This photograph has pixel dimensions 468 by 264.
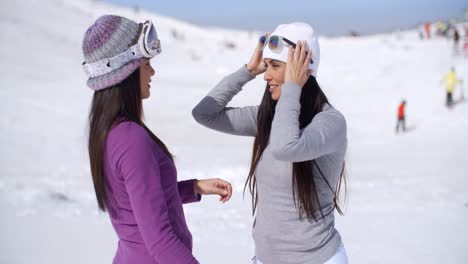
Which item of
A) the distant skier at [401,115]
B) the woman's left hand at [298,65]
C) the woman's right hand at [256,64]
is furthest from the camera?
the distant skier at [401,115]

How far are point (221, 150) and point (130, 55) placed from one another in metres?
12.6

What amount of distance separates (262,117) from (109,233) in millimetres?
4019

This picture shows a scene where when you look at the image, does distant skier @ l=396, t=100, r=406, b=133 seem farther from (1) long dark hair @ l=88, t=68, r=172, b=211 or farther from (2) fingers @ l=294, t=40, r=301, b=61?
(1) long dark hair @ l=88, t=68, r=172, b=211

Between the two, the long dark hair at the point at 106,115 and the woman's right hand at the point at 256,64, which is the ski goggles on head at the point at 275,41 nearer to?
the woman's right hand at the point at 256,64

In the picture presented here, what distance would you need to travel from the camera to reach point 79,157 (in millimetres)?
12664

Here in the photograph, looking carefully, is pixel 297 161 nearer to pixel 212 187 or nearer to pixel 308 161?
pixel 308 161

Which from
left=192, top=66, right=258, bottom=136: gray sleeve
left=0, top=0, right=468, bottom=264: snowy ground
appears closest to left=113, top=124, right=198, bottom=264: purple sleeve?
left=192, top=66, right=258, bottom=136: gray sleeve

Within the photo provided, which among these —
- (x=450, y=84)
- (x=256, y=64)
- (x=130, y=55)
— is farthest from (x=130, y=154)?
(x=450, y=84)

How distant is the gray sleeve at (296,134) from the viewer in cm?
232

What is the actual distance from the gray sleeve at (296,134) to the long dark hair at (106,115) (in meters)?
0.58

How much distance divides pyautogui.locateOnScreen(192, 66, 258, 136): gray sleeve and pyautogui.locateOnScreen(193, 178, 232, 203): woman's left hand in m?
0.51

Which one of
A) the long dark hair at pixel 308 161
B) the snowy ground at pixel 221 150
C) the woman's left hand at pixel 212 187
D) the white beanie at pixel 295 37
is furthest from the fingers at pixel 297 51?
the snowy ground at pixel 221 150

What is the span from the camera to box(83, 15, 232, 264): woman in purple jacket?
1982mm

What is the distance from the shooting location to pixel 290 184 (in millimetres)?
2588
